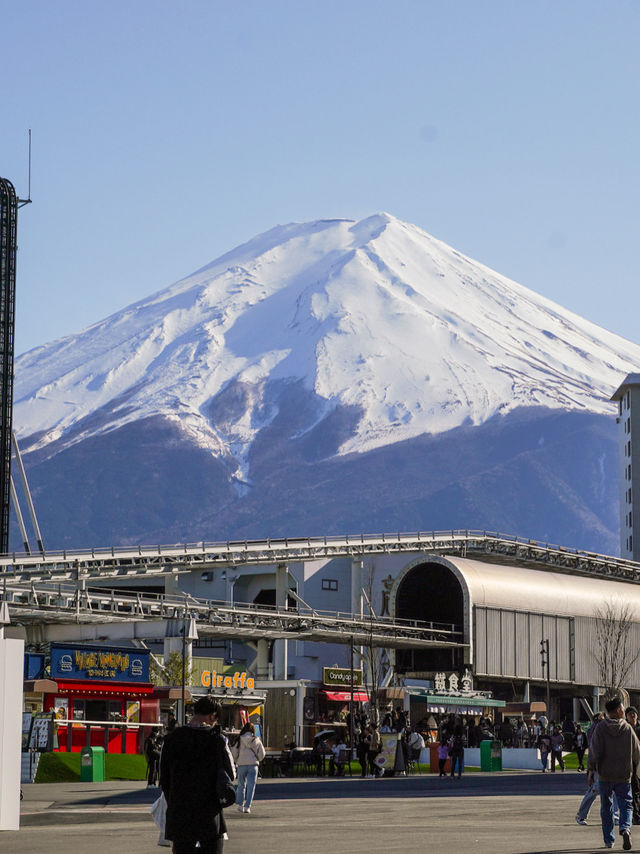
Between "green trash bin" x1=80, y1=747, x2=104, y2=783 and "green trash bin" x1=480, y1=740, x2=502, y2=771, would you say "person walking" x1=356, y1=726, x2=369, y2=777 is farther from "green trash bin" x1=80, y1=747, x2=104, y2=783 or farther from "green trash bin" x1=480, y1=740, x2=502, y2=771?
"green trash bin" x1=80, y1=747, x2=104, y2=783

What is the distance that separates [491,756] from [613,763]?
38.7m

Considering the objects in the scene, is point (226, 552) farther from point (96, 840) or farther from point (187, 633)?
point (96, 840)

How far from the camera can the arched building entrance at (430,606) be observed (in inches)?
3871

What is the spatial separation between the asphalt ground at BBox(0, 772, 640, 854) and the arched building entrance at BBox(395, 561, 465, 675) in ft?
176

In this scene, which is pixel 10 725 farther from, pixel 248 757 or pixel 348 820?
pixel 248 757

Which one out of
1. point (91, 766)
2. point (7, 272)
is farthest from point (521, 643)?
point (91, 766)

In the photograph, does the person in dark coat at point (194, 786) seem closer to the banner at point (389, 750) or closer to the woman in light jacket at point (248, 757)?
the woman in light jacket at point (248, 757)

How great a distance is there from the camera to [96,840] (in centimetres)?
2383

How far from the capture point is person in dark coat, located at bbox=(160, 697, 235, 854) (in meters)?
15.0

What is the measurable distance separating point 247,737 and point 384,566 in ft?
246

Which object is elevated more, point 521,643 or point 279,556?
point 279,556

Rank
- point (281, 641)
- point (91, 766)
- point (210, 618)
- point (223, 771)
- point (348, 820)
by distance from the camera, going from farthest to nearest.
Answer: point (281, 641), point (210, 618), point (91, 766), point (348, 820), point (223, 771)

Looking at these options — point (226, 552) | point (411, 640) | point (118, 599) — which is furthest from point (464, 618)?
point (118, 599)

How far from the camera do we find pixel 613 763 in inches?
867
